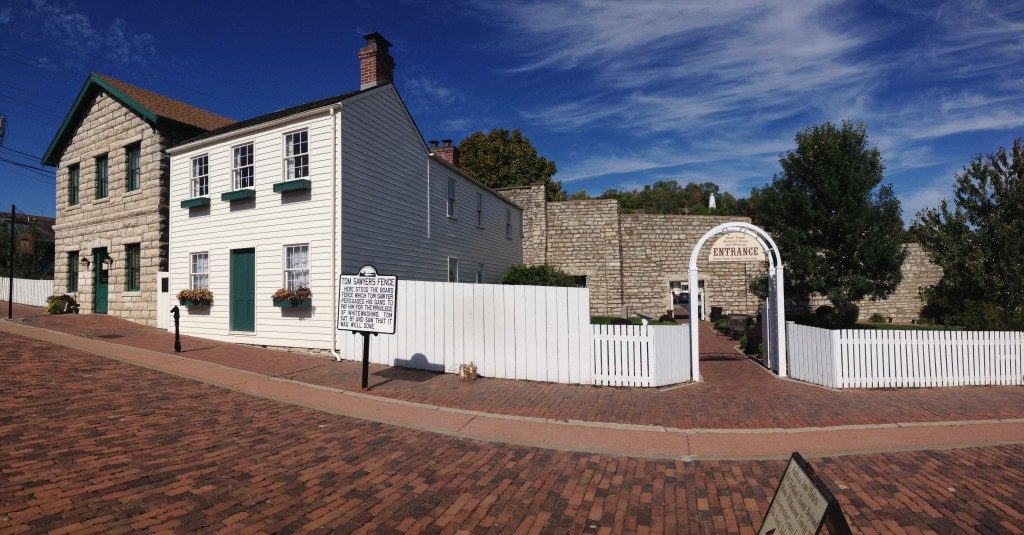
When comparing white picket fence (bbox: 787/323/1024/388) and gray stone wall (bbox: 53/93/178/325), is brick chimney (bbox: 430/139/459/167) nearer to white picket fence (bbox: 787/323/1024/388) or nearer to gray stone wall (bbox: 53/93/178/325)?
gray stone wall (bbox: 53/93/178/325)

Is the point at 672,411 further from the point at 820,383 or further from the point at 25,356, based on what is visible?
the point at 25,356

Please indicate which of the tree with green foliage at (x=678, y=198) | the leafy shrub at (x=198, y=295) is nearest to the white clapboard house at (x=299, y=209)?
the leafy shrub at (x=198, y=295)

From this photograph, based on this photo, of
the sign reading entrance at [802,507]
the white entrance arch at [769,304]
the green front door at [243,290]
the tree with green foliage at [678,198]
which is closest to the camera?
the sign reading entrance at [802,507]

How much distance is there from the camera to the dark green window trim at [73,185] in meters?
19.7

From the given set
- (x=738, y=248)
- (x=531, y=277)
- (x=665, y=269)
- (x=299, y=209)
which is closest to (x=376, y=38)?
(x=299, y=209)

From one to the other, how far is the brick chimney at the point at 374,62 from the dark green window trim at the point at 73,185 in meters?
13.9

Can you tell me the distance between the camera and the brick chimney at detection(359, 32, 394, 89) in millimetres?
14695

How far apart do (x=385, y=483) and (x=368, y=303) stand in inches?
194

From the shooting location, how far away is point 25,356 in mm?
10250

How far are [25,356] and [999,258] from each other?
22923 millimetres

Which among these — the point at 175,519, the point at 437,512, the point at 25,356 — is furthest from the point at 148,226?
the point at 437,512

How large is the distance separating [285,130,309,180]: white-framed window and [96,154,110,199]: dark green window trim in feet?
34.7

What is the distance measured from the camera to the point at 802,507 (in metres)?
2.41

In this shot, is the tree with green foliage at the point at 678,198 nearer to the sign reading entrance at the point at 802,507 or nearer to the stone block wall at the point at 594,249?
the stone block wall at the point at 594,249
